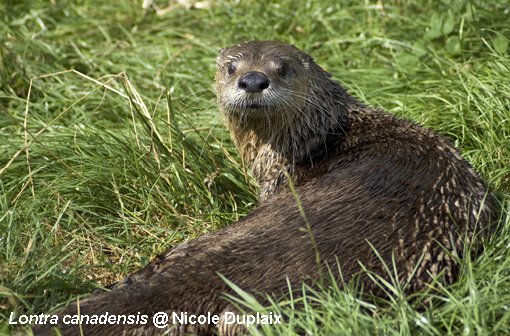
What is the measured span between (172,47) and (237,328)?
10.9 feet

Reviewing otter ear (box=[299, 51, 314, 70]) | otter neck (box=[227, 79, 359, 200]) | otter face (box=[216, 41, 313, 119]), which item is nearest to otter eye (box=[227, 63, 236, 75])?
otter face (box=[216, 41, 313, 119])

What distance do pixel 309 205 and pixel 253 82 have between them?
627 mm

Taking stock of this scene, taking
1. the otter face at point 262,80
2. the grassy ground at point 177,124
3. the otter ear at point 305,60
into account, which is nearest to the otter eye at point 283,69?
the otter face at point 262,80

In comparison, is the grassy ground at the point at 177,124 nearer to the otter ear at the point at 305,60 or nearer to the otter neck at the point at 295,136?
the otter neck at the point at 295,136

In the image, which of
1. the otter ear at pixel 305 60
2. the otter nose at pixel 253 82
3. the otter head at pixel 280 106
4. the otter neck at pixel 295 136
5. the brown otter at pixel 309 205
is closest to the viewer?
the brown otter at pixel 309 205

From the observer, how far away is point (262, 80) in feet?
12.8

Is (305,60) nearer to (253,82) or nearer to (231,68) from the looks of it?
(231,68)

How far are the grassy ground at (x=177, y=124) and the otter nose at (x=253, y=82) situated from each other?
1.94ft

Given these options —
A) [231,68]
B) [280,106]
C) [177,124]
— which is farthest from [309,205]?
[177,124]

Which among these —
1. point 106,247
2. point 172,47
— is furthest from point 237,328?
point 172,47

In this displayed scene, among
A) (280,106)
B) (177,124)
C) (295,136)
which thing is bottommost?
(177,124)

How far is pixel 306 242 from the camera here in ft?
10.6

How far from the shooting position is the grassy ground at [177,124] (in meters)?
3.25

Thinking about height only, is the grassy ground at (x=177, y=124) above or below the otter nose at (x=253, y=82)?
below
